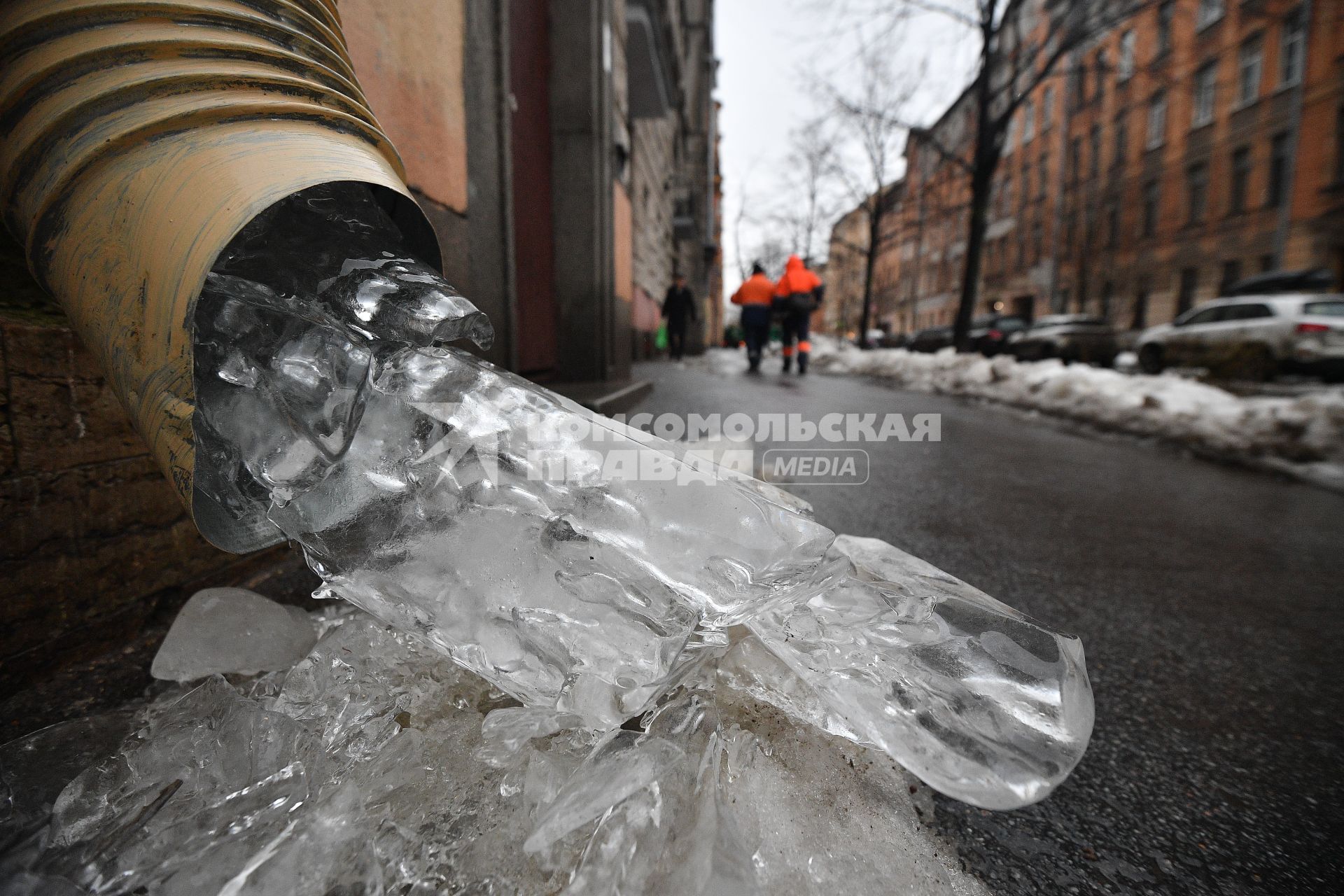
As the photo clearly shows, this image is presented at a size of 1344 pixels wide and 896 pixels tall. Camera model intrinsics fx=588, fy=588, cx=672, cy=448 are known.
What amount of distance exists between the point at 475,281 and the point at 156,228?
2242 mm

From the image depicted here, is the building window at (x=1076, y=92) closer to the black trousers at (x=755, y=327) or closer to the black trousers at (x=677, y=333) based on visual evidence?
the black trousers at (x=677, y=333)

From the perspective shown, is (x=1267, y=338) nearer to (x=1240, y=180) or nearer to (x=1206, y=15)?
(x=1240, y=180)

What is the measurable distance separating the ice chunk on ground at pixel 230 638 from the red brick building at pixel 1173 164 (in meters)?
13.4

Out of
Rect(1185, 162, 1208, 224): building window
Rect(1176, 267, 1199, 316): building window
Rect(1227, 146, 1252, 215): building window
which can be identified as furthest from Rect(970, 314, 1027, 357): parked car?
Rect(1227, 146, 1252, 215): building window

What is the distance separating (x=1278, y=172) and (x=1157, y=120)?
5532mm

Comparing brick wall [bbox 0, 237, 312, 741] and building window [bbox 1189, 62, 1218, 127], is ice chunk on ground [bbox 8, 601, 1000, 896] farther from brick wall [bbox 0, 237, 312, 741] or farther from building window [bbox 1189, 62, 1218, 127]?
building window [bbox 1189, 62, 1218, 127]

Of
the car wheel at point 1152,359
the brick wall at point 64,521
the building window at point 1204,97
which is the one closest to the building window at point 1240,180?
the building window at point 1204,97

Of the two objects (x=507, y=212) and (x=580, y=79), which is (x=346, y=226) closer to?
(x=507, y=212)

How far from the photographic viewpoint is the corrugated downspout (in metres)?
0.72

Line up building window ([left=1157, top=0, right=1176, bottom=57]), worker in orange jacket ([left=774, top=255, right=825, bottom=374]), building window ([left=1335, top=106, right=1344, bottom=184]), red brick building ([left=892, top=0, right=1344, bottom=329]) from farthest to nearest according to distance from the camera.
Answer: building window ([left=1157, top=0, right=1176, bottom=57]) < red brick building ([left=892, top=0, right=1344, bottom=329]) < building window ([left=1335, top=106, right=1344, bottom=184]) < worker in orange jacket ([left=774, top=255, right=825, bottom=374])

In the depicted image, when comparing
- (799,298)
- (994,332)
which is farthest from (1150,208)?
(799,298)

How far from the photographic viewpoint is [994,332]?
20422mm

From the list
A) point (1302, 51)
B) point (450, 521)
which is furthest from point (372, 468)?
point (1302, 51)

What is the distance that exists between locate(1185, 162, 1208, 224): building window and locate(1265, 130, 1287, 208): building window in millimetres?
2157
